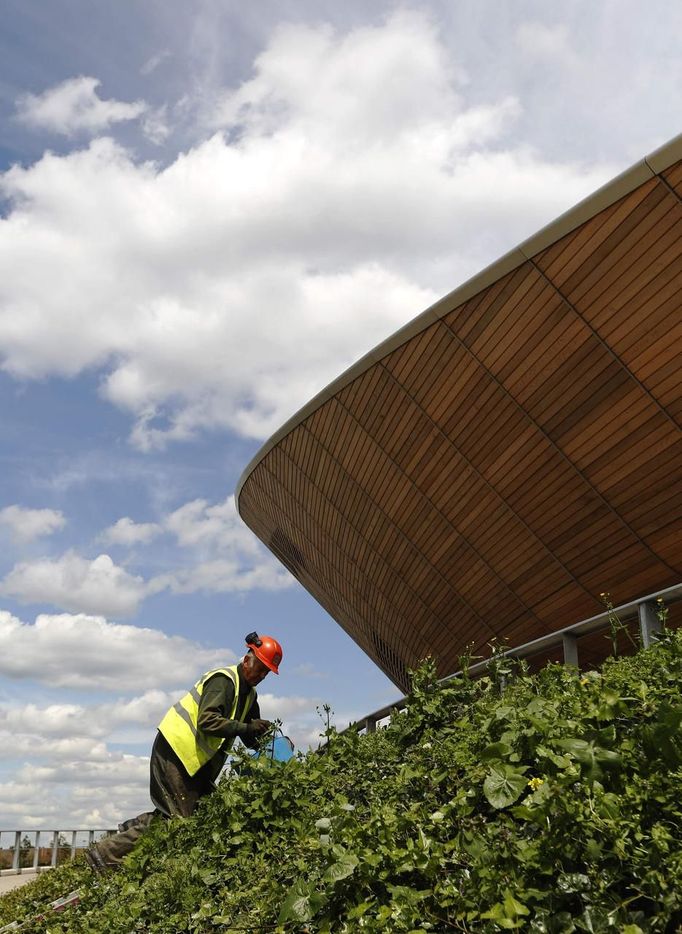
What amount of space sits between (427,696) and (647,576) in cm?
758

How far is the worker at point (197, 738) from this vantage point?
5.46 meters

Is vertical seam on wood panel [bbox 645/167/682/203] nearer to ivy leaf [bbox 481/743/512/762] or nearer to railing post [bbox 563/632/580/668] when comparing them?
railing post [bbox 563/632/580/668]

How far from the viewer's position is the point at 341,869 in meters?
2.77

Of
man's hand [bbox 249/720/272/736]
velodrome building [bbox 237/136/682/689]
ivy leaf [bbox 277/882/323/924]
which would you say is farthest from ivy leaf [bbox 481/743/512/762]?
velodrome building [bbox 237/136/682/689]

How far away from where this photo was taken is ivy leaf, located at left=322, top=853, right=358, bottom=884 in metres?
2.74

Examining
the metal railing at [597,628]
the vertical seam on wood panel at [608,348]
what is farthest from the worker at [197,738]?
the vertical seam on wood panel at [608,348]

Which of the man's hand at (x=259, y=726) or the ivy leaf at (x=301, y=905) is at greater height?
the man's hand at (x=259, y=726)

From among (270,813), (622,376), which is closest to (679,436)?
(622,376)

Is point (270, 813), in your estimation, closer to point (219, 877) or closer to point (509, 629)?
point (219, 877)

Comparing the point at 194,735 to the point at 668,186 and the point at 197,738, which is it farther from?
the point at 668,186

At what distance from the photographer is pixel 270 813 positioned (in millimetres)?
4211

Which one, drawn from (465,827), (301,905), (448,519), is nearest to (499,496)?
(448,519)

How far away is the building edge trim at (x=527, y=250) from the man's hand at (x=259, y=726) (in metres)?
6.43

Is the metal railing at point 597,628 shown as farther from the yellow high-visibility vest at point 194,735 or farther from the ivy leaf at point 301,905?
the ivy leaf at point 301,905
